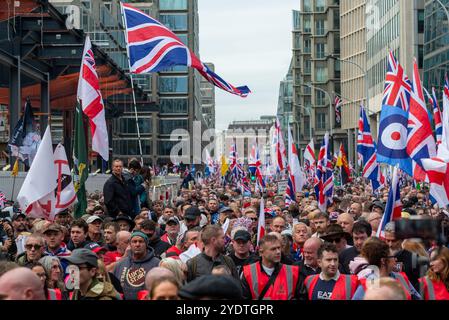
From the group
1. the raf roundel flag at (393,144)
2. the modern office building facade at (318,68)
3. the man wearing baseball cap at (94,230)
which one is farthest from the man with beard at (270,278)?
the modern office building facade at (318,68)

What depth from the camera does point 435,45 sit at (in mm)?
59281

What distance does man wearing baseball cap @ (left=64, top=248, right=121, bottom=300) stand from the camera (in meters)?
7.52

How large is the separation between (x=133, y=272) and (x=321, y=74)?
116 m

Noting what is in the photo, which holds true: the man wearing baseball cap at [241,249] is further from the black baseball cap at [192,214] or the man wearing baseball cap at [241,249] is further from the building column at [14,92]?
the building column at [14,92]

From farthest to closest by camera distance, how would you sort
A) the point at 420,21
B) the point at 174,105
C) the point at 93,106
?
the point at 174,105 < the point at 420,21 < the point at 93,106

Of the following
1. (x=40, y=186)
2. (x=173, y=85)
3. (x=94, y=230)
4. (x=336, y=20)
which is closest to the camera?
(x=94, y=230)

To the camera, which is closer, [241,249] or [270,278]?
[270,278]

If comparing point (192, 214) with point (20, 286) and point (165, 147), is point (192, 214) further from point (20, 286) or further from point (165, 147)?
point (165, 147)

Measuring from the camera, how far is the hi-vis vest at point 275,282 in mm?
8250

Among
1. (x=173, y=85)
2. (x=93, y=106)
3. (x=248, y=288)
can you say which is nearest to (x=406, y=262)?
(x=248, y=288)

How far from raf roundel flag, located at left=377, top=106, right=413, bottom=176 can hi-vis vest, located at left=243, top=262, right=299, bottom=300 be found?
731 centimetres

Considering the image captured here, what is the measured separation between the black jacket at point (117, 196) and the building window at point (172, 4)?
97962 mm

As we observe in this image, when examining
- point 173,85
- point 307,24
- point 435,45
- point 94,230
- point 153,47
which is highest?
point 307,24
